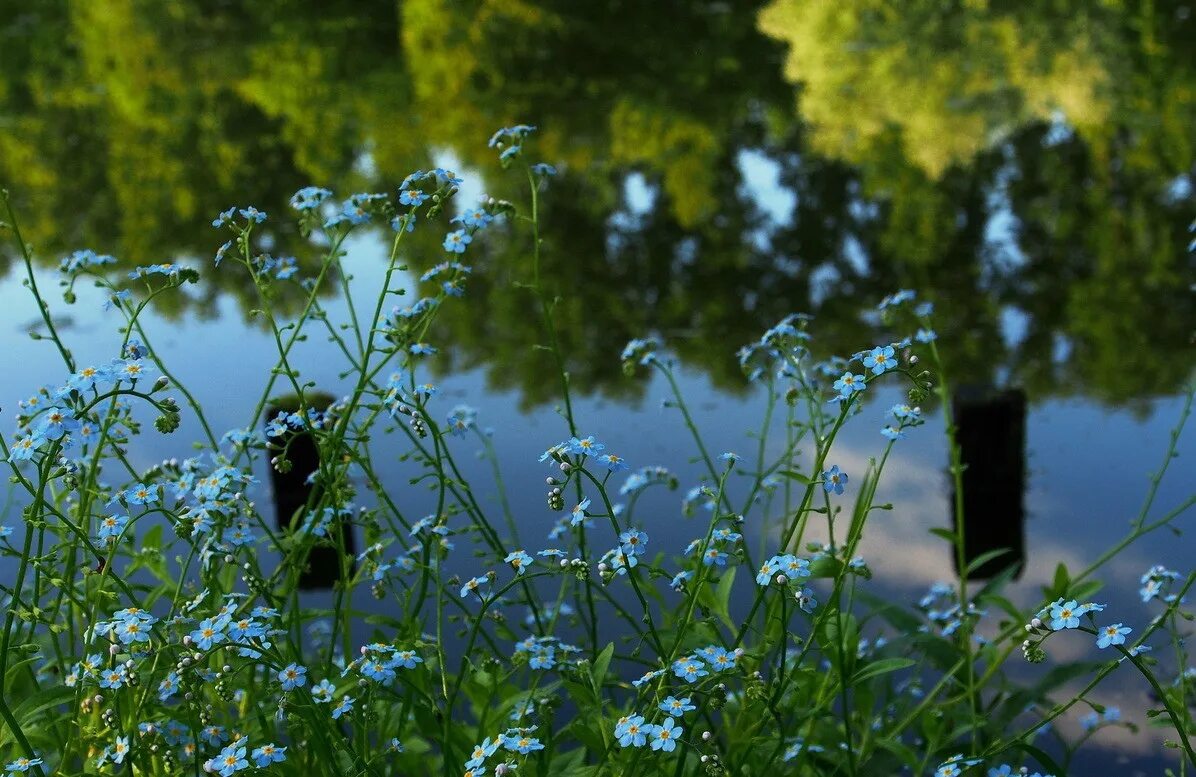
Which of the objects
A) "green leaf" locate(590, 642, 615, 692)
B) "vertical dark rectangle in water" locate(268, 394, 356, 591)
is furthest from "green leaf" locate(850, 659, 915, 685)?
"vertical dark rectangle in water" locate(268, 394, 356, 591)

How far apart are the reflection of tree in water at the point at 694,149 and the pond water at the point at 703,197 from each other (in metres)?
0.04

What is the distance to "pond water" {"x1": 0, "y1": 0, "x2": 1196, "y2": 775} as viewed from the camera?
16.5 feet

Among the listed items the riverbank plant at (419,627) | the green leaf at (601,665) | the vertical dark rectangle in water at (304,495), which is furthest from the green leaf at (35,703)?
the vertical dark rectangle in water at (304,495)

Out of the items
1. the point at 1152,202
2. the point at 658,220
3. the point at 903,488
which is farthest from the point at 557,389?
the point at 1152,202

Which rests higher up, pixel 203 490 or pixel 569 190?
pixel 569 190

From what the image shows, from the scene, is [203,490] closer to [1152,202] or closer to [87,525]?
[87,525]

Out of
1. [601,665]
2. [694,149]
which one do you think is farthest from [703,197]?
[601,665]

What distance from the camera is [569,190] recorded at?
929cm

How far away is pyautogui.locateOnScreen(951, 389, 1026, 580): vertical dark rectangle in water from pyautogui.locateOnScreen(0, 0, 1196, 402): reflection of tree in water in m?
2.02

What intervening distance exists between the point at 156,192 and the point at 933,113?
7.09 m

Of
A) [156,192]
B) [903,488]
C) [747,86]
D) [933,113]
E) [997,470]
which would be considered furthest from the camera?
[747,86]

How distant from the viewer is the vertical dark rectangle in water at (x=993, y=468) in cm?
365

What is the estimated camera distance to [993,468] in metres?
3.73

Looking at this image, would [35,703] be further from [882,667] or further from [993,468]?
[993,468]
